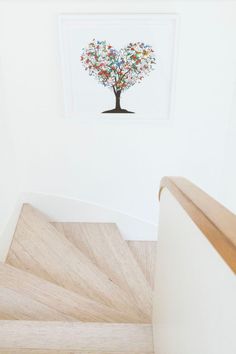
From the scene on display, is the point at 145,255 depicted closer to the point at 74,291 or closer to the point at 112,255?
the point at 112,255

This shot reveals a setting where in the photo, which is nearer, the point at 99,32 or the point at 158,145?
the point at 99,32

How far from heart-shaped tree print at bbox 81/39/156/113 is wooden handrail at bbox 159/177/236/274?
153 cm

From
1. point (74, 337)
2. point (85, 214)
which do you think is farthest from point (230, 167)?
point (74, 337)

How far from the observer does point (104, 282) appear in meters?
2.15

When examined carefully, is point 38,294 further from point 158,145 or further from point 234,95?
point 234,95

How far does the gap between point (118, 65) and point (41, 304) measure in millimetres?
1837

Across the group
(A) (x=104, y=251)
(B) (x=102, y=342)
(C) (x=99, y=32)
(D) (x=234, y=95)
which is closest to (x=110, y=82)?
(C) (x=99, y=32)

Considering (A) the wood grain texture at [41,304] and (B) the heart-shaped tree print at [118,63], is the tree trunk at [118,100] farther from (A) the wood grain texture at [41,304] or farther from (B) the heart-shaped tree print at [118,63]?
(A) the wood grain texture at [41,304]

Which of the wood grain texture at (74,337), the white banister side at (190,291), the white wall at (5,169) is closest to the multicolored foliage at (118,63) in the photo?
the white wall at (5,169)

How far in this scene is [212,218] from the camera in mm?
673

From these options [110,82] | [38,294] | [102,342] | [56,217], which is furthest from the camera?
[56,217]

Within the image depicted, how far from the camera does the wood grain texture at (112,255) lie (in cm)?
235

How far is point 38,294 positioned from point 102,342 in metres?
0.49

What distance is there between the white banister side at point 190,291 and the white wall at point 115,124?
1.39 m
